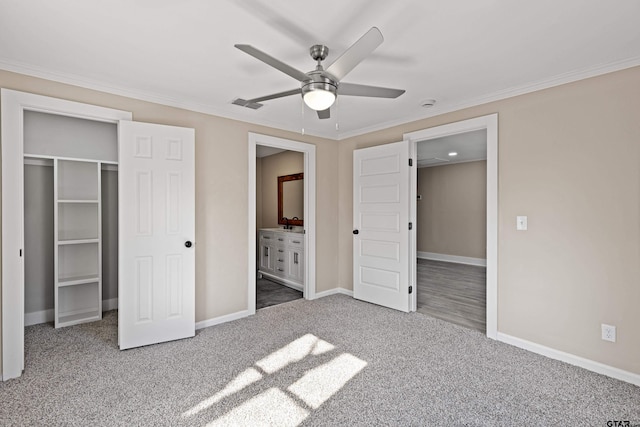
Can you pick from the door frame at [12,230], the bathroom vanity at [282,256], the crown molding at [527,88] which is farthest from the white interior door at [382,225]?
the door frame at [12,230]

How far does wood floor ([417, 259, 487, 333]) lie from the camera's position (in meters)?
3.68

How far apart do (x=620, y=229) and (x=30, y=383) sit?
4472 mm

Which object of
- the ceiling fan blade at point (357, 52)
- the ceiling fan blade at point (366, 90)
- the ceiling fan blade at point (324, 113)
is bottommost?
the ceiling fan blade at point (324, 113)

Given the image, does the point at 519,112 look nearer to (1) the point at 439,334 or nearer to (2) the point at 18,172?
(1) the point at 439,334

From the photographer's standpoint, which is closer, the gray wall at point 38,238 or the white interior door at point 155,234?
the white interior door at point 155,234

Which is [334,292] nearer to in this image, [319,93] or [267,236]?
[267,236]

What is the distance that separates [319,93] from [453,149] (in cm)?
475

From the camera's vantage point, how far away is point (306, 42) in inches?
82.2

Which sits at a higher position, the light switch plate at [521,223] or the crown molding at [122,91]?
the crown molding at [122,91]

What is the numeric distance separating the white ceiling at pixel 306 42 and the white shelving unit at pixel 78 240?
1.36m

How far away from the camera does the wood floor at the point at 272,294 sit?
13.9ft

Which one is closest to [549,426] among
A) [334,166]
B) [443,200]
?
[334,166]

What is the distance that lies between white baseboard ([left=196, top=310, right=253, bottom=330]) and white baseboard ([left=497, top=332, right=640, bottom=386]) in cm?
268

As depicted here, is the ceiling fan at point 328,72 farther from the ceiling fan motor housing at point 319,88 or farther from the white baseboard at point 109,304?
the white baseboard at point 109,304
